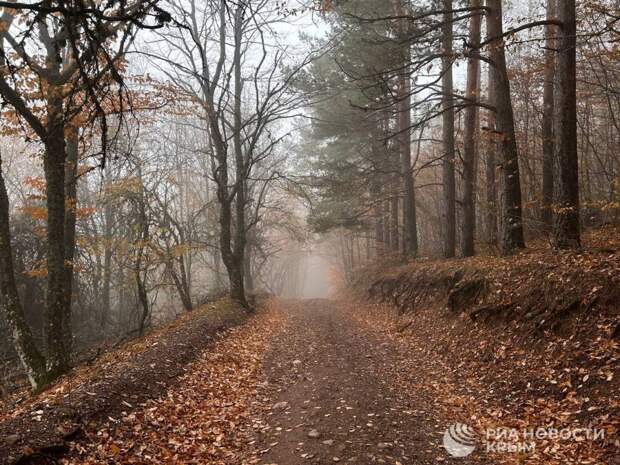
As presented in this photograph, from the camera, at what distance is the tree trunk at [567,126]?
8.27 meters

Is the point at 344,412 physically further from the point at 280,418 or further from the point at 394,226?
the point at 394,226

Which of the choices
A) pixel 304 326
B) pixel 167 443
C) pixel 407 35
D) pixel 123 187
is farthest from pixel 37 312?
pixel 407 35

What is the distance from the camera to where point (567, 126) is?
8.30m

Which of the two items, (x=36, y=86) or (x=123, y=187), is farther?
(x=123, y=187)

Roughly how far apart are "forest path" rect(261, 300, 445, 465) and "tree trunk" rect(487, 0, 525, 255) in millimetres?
4077

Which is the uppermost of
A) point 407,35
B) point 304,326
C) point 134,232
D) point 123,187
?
point 407,35

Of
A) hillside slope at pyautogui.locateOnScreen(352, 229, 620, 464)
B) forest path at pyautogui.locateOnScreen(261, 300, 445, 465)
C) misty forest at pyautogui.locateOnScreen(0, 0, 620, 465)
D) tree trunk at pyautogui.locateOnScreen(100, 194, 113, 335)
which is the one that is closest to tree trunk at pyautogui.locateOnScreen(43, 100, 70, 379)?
misty forest at pyautogui.locateOnScreen(0, 0, 620, 465)

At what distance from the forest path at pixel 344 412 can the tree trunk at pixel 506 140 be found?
4.08 metres

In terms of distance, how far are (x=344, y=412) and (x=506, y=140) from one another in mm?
7291

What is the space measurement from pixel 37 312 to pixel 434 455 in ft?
49.9

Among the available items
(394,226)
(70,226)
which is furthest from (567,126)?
(394,226)

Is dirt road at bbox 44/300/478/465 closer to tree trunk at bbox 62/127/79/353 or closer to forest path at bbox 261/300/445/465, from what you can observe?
forest path at bbox 261/300/445/465

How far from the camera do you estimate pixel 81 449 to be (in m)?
4.71

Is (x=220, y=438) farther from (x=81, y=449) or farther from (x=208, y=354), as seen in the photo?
(x=208, y=354)
